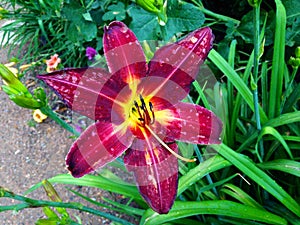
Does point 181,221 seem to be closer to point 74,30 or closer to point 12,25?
point 74,30

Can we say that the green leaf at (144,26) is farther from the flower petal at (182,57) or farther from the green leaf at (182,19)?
the flower petal at (182,57)

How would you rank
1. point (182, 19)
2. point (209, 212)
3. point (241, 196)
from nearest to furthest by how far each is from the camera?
point (209, 212), point (241, 196), point (182, 19)

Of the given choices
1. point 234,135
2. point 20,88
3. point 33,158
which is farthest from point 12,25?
point 20,88

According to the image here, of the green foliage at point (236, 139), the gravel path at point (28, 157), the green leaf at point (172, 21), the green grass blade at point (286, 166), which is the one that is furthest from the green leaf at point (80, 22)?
the green grass blade at point (286, 166)

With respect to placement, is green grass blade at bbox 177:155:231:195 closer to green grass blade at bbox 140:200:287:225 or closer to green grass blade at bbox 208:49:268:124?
green grass blade at bbox 140:200:287:225

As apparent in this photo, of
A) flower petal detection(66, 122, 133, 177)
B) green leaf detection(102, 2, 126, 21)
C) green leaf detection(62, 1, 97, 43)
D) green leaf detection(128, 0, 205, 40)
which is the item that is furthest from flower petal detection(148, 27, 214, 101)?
green leaf detection(62, 1, 97, 43)

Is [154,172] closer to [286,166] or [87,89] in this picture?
[87,89]

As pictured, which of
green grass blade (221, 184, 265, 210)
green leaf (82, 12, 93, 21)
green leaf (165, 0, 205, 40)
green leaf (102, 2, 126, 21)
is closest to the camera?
green grass blade (221, 184, 265, 210)

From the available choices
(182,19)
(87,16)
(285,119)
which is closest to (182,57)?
(285,119)
